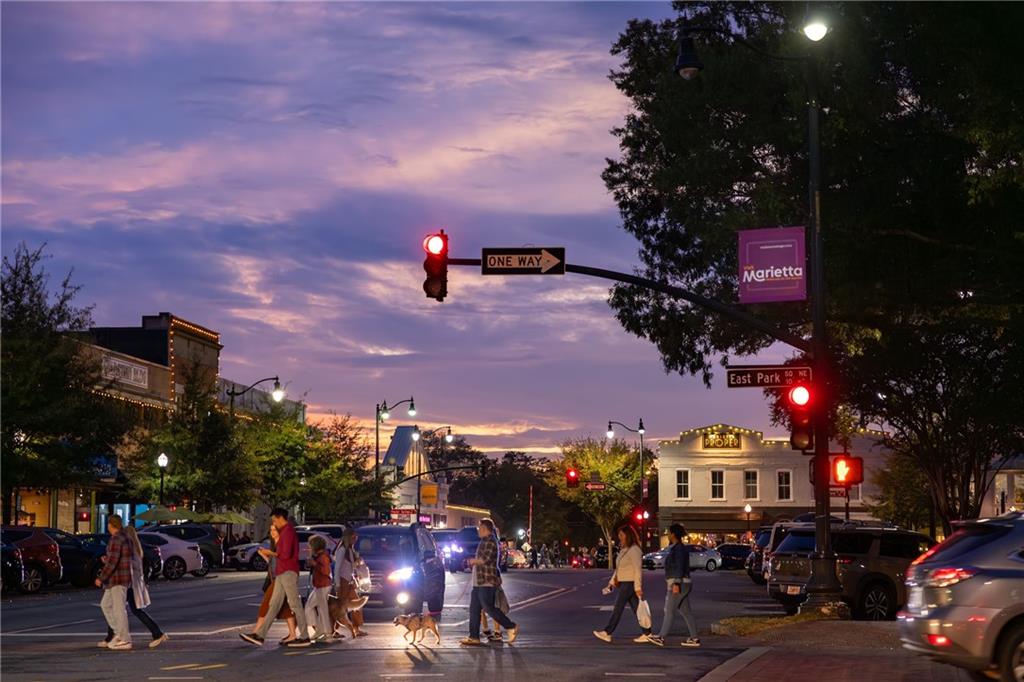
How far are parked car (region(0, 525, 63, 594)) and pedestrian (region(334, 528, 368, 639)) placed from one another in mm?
17839

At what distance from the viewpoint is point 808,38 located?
2231 centimetres

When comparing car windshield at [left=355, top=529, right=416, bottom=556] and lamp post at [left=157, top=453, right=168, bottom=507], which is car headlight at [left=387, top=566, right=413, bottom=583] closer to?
car windshield at [left=355, top=529, right=416, bottom=556]

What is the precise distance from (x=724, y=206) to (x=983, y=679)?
1638cm

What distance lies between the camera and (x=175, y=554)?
155 feet

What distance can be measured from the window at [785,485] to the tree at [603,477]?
38.1ft

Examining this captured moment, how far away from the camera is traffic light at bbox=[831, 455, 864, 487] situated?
78.4 ft

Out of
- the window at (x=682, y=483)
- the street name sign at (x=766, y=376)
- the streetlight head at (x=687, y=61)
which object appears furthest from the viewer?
the window at (x=682, y=483)

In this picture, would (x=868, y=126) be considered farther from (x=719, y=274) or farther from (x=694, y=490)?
(x=694, y=490)

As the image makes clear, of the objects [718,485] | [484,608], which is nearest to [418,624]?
[484,608]

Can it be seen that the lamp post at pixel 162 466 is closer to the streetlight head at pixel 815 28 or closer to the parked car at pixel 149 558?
the parked car at pixel 149 558

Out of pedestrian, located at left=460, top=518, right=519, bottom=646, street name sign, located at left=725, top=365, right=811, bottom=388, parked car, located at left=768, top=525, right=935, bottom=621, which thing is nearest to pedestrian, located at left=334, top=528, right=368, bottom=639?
pedestrian, located at left=460, top=518, right=519, bottom=646

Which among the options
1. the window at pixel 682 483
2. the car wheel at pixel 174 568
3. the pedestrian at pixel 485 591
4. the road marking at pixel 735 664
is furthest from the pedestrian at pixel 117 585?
the window at pixel 682 483

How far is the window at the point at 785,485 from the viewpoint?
9612 centimetres

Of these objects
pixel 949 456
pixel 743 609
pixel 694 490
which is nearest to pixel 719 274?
pixel 743 609
